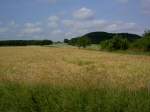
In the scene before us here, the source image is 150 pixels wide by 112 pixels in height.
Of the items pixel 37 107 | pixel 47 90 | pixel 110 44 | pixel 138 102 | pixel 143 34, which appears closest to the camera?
pixel 138 102

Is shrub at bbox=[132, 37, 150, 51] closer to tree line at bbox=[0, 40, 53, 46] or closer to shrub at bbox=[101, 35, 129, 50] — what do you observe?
shrub at bbox=[101, 35, 129, 50]

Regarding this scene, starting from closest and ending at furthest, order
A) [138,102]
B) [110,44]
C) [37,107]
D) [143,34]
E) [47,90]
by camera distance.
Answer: [138,102] → [37,107] → [47,90] → [143,34] → [110,44]

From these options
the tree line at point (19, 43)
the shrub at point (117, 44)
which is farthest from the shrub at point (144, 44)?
the tree line at point (19, 43)

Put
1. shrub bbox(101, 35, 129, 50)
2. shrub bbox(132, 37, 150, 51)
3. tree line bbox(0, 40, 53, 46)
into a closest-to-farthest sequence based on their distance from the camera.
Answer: shrub bbox(132, 37, 150, 51), shrub bbox(101, 35, 129, 50), tree line bbox(0, 40, 53, 46)

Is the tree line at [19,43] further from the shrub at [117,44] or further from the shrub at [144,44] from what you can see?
the shrub at [144,44]

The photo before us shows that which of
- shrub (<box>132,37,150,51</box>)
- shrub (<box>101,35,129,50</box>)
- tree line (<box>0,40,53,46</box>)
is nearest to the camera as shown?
shrub (<box>132,37,150,51</box>)

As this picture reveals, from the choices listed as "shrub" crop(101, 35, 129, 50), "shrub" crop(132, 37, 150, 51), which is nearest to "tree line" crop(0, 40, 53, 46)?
"shrub" crop(101, 35, 129, 50)

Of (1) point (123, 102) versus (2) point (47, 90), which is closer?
(1) point (123, 102)

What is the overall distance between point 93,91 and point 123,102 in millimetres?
937

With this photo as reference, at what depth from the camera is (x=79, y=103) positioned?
5.77 metres

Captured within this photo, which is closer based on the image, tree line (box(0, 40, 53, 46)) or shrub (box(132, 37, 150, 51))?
shrub (box(132, 37, 150, 51))

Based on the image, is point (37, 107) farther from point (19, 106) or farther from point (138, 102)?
point (138, 102)

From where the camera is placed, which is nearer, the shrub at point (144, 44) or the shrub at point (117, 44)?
the shrub at point (144, 44)

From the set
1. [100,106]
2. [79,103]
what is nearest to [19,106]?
[79,103]
